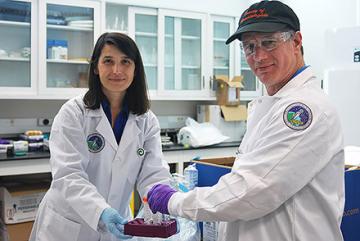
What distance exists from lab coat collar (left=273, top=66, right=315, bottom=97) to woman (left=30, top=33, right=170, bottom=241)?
662 mm

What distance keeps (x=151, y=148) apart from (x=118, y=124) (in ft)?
0.55

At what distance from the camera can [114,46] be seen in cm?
151

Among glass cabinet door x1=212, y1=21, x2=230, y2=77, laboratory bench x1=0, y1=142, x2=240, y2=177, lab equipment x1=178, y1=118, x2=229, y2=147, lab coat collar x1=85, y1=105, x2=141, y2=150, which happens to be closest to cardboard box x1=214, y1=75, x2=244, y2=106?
glass cabinet door x1=212, y1=21, x2=230, y2=77

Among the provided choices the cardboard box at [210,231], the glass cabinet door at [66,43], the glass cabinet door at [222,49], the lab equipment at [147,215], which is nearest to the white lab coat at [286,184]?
the lab equipment at [147,215]

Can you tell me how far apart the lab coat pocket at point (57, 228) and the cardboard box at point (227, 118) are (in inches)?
100.0

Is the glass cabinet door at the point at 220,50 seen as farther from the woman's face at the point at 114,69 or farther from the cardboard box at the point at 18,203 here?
the woman's face at the point at 114,69

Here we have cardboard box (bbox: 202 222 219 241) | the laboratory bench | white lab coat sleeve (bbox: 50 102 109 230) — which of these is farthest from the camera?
the laboratory bench

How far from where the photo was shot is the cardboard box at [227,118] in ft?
12.7

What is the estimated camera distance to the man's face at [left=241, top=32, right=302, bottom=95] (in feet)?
3.49

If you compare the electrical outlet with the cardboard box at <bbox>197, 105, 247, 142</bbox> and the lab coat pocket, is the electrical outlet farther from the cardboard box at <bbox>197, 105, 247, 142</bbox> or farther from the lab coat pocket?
the lab coat pocket

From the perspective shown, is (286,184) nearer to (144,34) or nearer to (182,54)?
(144,34)

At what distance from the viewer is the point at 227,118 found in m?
3.87

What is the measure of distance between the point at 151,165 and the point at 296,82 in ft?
2.41

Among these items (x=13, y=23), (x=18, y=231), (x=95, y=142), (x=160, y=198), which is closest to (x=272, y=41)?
(x=160, y=198)
